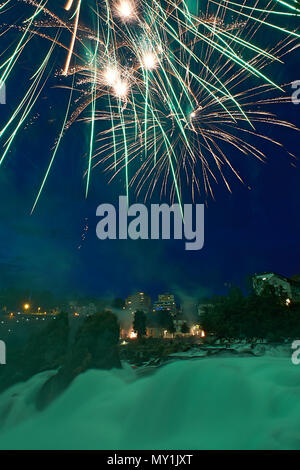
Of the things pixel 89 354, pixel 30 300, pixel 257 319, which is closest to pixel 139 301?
pixel 30 300

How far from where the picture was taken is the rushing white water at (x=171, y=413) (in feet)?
24.5

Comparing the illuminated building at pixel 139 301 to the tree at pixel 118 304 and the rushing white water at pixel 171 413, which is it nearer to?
the tree at pixel 118 304

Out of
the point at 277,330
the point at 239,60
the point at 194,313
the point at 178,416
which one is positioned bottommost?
the point at 194,313

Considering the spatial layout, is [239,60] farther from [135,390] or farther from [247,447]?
[135,390]

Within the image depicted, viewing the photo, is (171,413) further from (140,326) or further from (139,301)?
(139,301)

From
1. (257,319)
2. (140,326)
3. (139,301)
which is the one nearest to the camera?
(257,319)

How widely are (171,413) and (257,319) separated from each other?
22.1m

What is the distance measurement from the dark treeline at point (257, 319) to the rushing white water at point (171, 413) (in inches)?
597

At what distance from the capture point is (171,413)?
9008 mm

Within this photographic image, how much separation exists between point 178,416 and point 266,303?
2333 cm

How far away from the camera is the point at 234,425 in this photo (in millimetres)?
7938

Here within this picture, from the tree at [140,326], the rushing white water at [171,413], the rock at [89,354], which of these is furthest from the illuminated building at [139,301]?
the rushing white water at [171,413]
